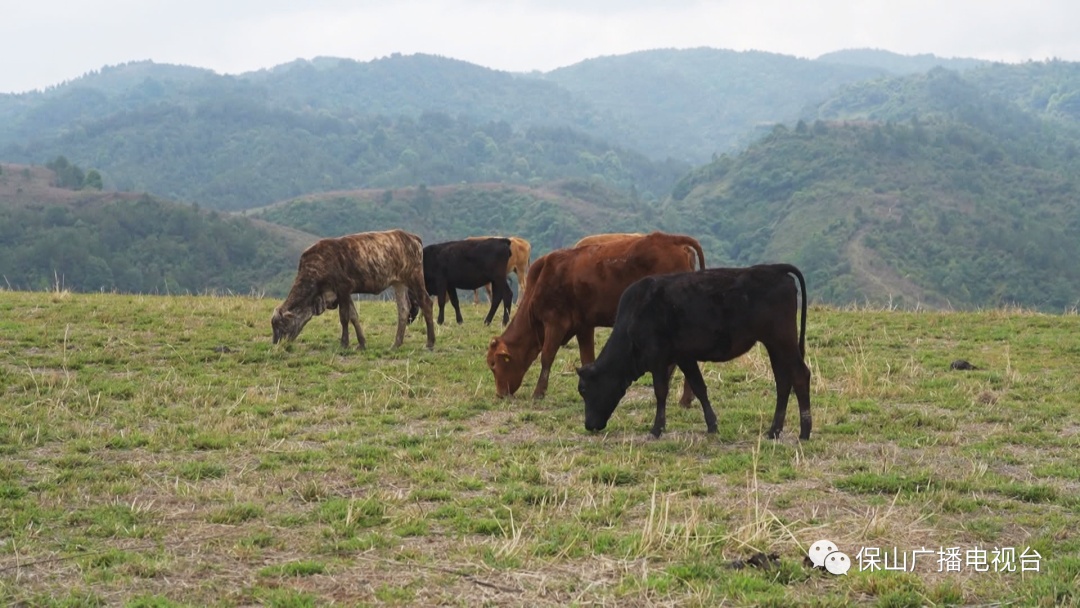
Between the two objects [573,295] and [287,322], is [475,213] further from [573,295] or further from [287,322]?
[573,295]

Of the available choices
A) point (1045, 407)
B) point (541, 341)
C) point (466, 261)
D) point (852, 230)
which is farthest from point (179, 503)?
point (852, 230)

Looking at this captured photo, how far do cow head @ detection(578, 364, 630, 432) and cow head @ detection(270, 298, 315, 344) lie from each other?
6.66m

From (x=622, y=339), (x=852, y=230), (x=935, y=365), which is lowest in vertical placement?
(x=852, y=230)

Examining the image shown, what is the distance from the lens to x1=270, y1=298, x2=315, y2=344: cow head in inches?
632

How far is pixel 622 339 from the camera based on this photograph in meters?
10.7

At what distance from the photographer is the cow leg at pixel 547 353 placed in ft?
41.5

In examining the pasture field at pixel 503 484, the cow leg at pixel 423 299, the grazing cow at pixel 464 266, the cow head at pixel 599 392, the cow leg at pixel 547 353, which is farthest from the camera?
the grazing cow at pixel 464 266

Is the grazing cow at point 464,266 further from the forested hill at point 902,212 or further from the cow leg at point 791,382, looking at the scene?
the forested hill at point 902,212

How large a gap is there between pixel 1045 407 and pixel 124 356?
1128 centimetres

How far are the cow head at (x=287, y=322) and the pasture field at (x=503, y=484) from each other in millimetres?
934

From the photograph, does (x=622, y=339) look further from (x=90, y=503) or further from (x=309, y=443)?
(x=90, y=503)

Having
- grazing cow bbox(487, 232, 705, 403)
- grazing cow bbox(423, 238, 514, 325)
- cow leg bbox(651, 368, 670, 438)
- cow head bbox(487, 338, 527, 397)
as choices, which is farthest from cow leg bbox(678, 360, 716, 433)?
grazing cow bbox(423, 238, 514, 325)

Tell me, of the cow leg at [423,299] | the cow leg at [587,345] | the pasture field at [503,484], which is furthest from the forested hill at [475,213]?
the pasture field at [503,484]

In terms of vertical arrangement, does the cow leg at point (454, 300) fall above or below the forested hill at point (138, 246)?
above
